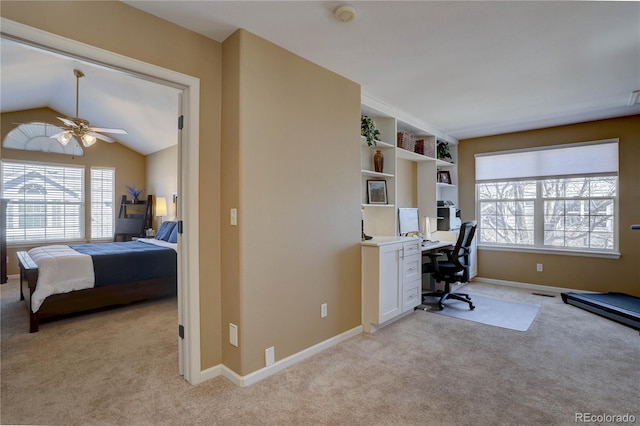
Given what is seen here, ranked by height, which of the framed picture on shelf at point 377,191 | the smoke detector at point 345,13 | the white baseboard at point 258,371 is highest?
the smoke detector at point 345,13

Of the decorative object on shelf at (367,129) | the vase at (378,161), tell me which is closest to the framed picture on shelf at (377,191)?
the vase at (378,161)

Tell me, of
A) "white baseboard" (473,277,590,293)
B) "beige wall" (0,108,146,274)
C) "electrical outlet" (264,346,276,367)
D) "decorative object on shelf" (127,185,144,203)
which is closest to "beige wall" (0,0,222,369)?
"electrical outlet" (264,346,276,367)

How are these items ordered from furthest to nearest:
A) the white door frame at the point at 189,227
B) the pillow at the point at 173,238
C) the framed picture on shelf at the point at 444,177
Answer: the framed picture on shelf at the point at 444,177 < the pillow at the point at 173,238 < the white door frame at the point at 189,227

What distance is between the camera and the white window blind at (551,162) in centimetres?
429

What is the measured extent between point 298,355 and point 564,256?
4.30 m

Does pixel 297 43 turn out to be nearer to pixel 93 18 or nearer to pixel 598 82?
pixel 93 18

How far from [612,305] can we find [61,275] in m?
6.03

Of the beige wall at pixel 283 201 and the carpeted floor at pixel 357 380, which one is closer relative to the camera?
the carpeted floor at pixel 357 380

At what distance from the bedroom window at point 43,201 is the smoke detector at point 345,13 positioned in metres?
6.32

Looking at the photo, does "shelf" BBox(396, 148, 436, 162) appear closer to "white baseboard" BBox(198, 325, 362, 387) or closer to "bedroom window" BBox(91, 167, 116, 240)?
"white baseboard" BBox(198, 325, 362, 387)

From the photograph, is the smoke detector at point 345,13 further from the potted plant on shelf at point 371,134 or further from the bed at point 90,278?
the bed at point 90,278

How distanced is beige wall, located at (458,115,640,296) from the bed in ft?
15.9

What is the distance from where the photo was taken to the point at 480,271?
5.32m

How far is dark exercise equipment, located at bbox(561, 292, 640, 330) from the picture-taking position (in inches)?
128
